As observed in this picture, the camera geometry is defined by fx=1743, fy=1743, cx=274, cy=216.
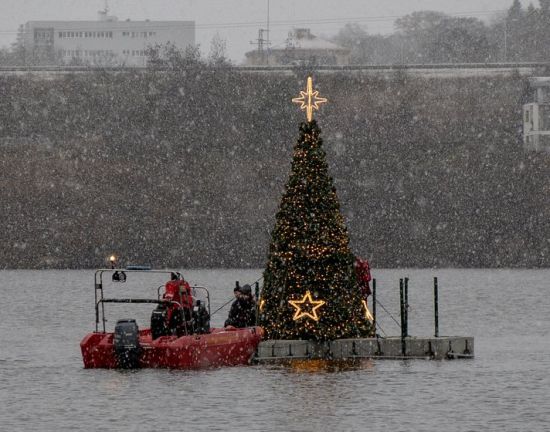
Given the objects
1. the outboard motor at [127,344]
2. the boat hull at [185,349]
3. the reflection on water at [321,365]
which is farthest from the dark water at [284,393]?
the outboard motor at [127,344]

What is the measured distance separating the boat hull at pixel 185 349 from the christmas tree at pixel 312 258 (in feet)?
3.53

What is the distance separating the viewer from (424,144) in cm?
11219

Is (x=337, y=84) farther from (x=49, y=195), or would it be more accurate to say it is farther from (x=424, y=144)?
(x=49, y=195)

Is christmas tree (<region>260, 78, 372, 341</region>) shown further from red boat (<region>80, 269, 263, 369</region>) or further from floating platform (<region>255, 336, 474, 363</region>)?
red boat (<region>80, 269, 263, 369</region>)

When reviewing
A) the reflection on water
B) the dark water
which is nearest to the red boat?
the dark water

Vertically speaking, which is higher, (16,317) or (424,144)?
(424,144)

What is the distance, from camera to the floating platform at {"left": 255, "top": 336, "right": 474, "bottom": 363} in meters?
37.4

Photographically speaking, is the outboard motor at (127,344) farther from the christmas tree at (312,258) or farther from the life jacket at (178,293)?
the christmas tree at (312,258)

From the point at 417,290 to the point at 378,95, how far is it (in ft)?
153

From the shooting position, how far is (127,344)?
117 ft

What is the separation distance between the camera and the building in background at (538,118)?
115 meters

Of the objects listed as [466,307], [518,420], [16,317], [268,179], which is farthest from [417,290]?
[518,420]

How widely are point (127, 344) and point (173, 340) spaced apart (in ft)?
3.77

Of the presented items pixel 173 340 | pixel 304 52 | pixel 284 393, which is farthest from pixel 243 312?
pixel 304 52
